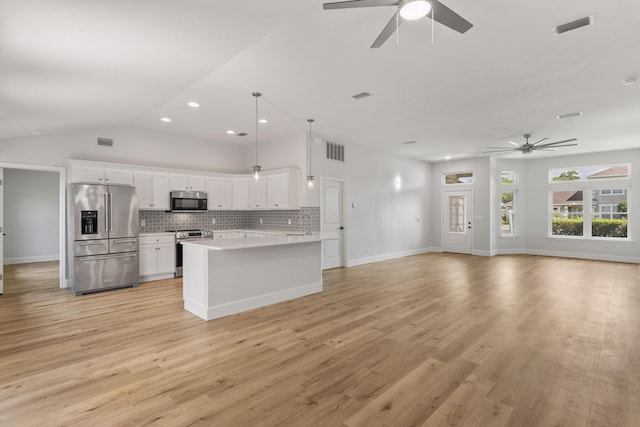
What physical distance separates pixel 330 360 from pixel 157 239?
483 centimetres

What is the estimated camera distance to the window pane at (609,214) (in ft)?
29.2

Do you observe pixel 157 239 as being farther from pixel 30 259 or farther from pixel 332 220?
pixel 30 259

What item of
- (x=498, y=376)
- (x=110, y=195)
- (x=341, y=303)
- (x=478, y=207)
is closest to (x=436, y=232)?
(x=478, y=207)

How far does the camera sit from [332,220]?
765 cm

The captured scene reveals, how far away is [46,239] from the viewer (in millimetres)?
8836

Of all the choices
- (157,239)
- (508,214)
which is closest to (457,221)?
(508,214)

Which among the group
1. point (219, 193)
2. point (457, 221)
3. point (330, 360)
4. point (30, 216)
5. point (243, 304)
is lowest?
point (330, 360)

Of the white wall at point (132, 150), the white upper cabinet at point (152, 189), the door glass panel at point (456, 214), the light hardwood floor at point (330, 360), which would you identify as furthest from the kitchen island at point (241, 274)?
the door glass panel at point (456, 214)

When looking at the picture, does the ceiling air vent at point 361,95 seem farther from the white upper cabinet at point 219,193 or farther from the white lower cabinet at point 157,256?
the white lower cabinet at point 157,256

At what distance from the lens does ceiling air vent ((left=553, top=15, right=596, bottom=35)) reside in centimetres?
285

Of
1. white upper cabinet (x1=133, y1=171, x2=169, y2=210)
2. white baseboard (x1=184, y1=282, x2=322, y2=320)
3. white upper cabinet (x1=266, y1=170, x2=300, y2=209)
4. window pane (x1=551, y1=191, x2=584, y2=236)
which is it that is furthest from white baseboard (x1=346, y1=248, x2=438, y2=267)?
white upper cabinet (x1=133, y1=171, x2=169, y2=210)

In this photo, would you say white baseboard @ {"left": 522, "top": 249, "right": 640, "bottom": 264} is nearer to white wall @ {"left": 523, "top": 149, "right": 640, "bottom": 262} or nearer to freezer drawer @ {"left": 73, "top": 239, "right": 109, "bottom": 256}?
white wall @ {"left": 523, "top": 149, "right": 640, "bottom": 262}

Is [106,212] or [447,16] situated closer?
[447,16]

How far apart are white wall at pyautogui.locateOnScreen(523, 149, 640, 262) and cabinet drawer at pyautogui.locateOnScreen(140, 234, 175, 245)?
10477mm
